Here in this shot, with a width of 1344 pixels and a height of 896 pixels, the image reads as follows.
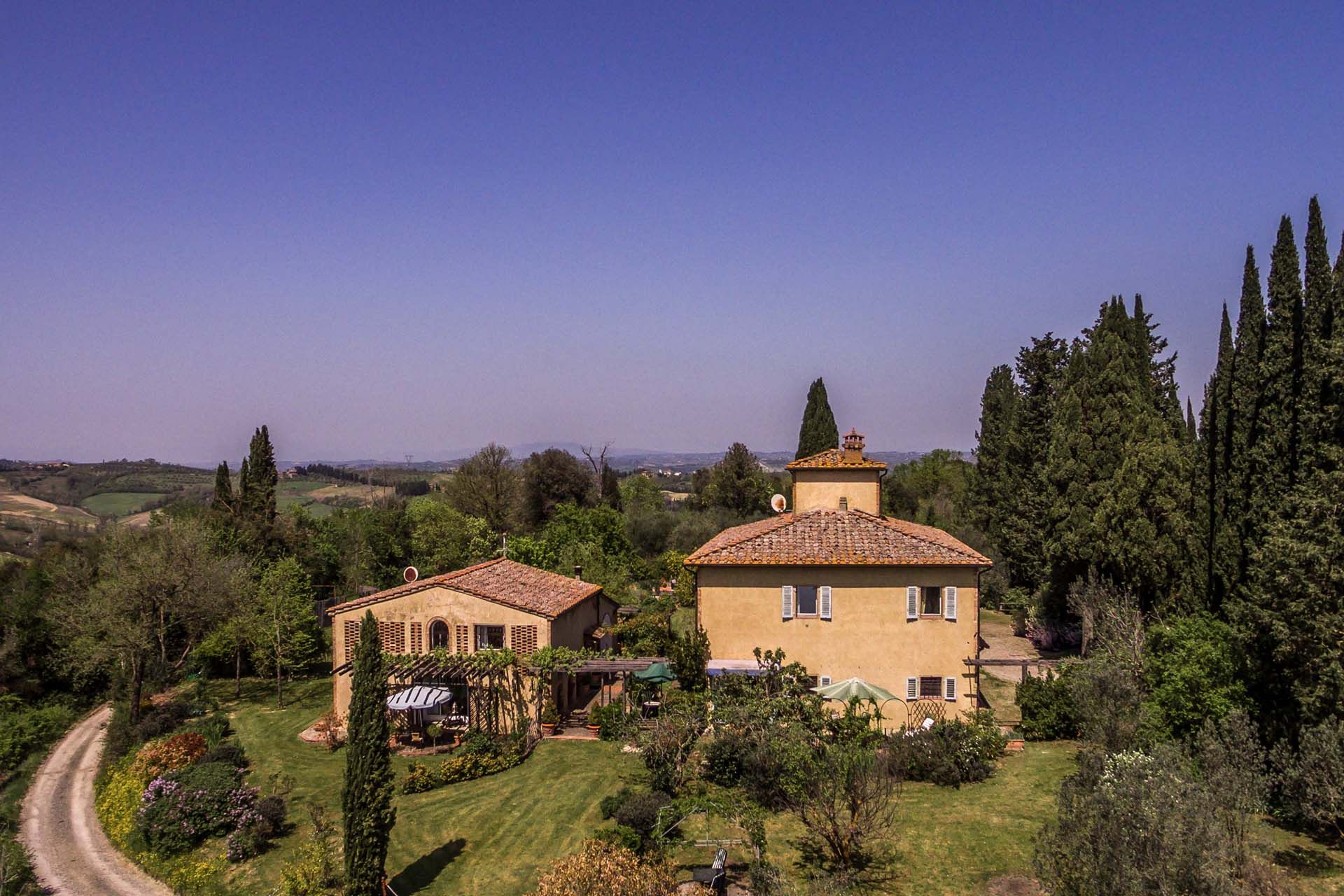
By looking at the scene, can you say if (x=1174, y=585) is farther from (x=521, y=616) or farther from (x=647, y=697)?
(x=521, y=616)

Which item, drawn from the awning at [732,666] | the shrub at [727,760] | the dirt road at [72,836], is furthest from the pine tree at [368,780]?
the awning at [732,666]

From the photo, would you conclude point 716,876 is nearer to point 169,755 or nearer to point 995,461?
point 169,755

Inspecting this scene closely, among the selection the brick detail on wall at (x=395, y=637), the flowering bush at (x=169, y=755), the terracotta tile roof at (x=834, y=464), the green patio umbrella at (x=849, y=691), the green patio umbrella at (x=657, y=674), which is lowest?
the flowering bush at (x=169, y=755)

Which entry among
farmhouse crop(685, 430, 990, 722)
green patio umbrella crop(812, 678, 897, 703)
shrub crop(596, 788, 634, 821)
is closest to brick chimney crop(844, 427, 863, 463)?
farmhouse crop(685, 430, 990, 722)

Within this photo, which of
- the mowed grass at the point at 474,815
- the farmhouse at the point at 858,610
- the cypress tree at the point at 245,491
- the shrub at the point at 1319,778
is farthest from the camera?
the cypress tree at the point at 245,491

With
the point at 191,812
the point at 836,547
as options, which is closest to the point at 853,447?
the point at 836,547

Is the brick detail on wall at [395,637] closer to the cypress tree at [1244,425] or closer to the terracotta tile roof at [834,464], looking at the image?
the terracotta tile roof at [834,464]
